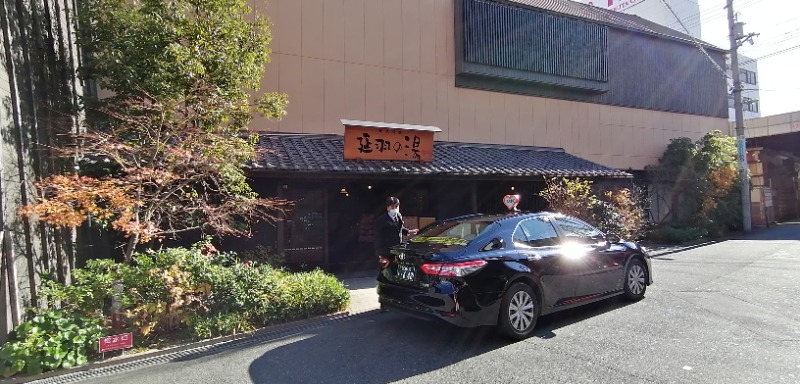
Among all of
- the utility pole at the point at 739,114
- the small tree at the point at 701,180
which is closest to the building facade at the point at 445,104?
the small tree at the point at 701,180

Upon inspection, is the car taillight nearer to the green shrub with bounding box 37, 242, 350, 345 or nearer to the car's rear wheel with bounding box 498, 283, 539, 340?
the car's rear wheel with bounding box 498, 283, 539, 340

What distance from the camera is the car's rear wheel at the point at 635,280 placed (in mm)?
6172

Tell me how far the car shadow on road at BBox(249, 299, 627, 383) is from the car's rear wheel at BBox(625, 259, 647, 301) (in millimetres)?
604

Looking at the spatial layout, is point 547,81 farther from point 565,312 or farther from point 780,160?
point 780,160

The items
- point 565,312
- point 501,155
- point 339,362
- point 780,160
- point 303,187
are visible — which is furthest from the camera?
point 780,160

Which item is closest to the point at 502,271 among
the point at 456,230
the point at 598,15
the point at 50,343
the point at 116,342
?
the point at 456,230

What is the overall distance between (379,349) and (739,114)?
17.8 meters

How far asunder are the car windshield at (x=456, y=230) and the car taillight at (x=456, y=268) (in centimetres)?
37

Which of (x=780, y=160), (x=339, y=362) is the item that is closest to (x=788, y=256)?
(x=339, y=362)

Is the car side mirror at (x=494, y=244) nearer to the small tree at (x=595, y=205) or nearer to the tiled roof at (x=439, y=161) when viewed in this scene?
the tiled roof at (x=439, y=161)

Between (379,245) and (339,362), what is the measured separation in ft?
8.91

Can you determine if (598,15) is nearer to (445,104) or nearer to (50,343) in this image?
(445,104)

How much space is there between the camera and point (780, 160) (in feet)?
81.6

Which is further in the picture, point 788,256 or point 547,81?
point 547,81
